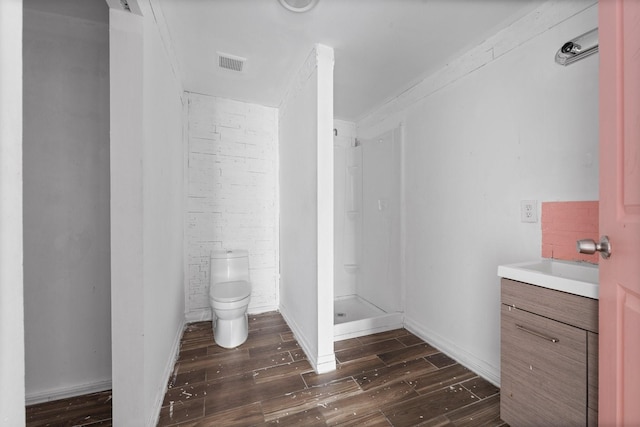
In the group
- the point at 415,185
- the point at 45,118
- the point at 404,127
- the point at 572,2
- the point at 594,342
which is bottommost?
the point at 594,342

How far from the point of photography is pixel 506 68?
5.59ft

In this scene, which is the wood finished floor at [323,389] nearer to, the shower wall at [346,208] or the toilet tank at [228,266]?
the toilet tank at [228,266]

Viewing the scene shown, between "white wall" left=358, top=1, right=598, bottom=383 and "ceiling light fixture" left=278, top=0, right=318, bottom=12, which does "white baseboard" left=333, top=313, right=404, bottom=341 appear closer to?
"white wall" left=358, top=1, right=598, bottom=383

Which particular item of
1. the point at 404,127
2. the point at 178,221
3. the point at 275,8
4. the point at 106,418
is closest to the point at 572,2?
the point at 404,127

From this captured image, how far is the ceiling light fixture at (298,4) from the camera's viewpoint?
149 cm

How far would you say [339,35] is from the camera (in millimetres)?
1777

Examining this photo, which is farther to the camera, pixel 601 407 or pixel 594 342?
pixel 594 342

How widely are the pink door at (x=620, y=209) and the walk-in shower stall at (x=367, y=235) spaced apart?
5.76 feet

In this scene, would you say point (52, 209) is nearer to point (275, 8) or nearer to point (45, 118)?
point (45, 118)

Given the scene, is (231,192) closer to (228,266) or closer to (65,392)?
(228,266)

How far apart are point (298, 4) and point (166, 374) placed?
94.6 inches

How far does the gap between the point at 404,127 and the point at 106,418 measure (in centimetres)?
302

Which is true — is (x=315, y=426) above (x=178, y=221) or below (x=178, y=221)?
below

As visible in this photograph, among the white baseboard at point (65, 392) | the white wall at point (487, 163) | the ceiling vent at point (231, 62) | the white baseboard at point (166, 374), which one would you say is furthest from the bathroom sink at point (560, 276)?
the white baseboard at point (65, 392)
